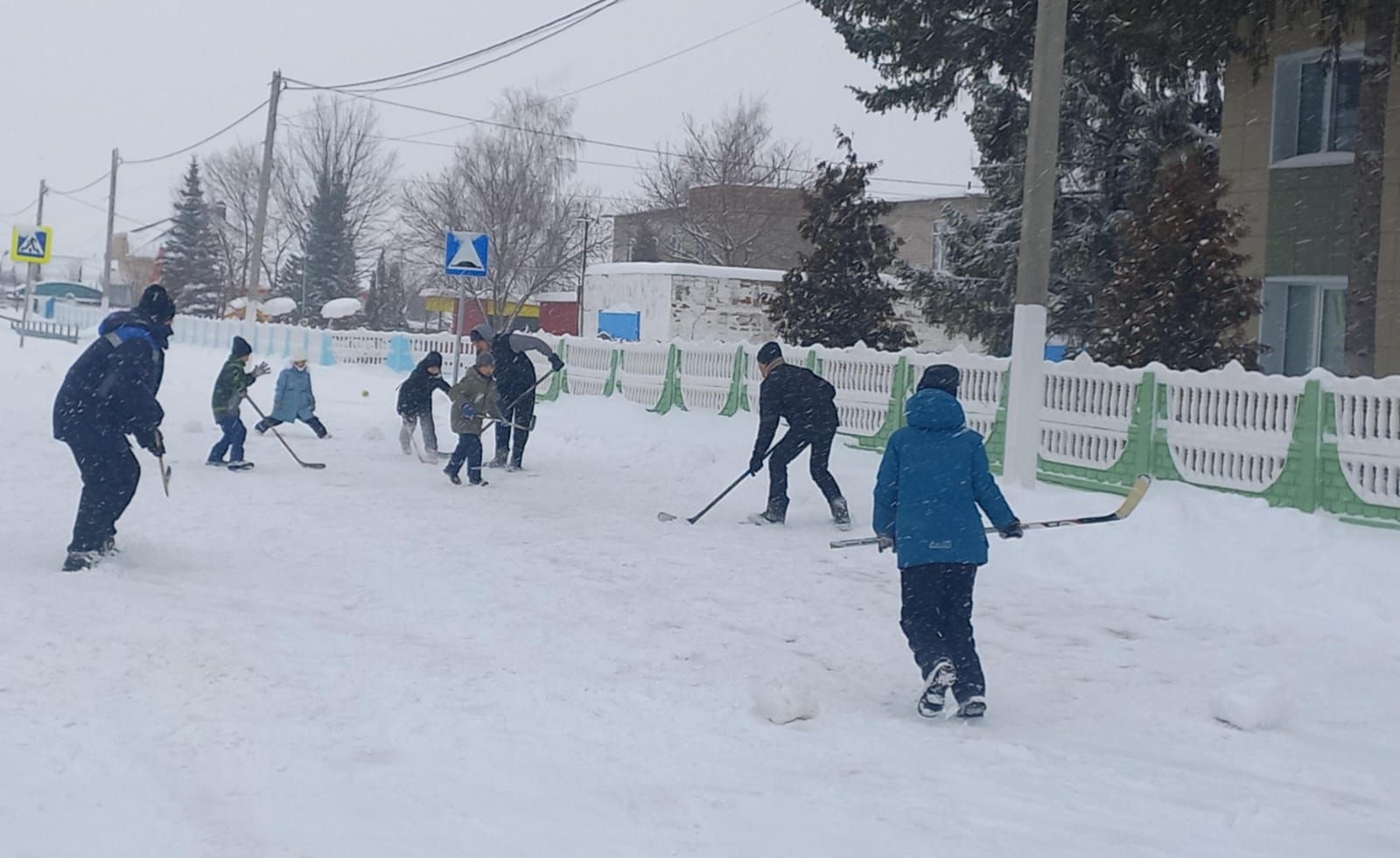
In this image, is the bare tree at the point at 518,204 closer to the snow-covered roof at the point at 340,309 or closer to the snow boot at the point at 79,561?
the snow-covered roof at the point at 340,309

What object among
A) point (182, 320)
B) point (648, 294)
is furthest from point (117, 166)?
point (648, 294)

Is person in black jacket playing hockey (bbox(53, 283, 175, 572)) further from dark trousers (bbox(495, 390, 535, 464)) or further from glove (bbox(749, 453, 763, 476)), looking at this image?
dark trousers (bbox(495, 390, 535, 464))

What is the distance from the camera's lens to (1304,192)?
53.4 feet

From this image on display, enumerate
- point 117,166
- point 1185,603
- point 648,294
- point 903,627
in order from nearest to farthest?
point 903,627, point 1185,603, point 648,294, point 117,166

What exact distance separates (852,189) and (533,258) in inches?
1314

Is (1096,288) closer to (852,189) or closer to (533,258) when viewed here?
(852,189)

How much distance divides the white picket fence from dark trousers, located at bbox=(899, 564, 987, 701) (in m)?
5.70

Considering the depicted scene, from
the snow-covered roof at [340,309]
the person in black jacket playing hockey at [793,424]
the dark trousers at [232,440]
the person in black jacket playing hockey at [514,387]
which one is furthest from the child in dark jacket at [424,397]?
the snow-covered roof at [340,309]

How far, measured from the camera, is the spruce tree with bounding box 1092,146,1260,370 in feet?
46.5

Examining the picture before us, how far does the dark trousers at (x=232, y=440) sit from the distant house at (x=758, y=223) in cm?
3729

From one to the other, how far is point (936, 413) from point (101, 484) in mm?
5010

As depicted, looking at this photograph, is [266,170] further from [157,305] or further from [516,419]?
[157,305]

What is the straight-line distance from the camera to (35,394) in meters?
21.7

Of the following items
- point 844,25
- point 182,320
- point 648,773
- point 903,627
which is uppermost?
point 844,25
